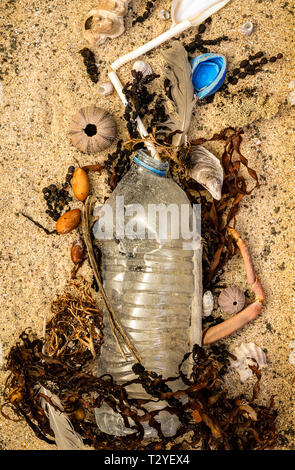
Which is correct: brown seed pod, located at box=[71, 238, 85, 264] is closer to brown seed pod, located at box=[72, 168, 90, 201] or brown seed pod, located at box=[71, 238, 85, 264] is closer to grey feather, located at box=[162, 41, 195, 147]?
brown seed pod, located at box=[72, 168, 90, 201]

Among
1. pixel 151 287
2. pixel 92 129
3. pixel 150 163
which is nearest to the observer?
pixel 150 163

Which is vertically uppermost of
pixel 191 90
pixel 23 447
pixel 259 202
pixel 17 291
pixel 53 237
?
pixel 191 90

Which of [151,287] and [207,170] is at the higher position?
[207,170]

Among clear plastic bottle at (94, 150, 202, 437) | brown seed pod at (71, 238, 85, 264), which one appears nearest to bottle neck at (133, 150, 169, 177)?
clear plastic bottle at (94, 150, 202, 437)

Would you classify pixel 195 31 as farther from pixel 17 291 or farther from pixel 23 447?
pixel 23 447

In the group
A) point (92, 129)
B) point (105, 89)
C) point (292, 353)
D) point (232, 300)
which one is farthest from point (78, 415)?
point (105, 89)

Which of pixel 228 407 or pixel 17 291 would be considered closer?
pixel 228 407

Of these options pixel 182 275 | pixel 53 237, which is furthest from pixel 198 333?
pixel 53 237

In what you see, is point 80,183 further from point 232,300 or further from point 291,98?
point 291,98
